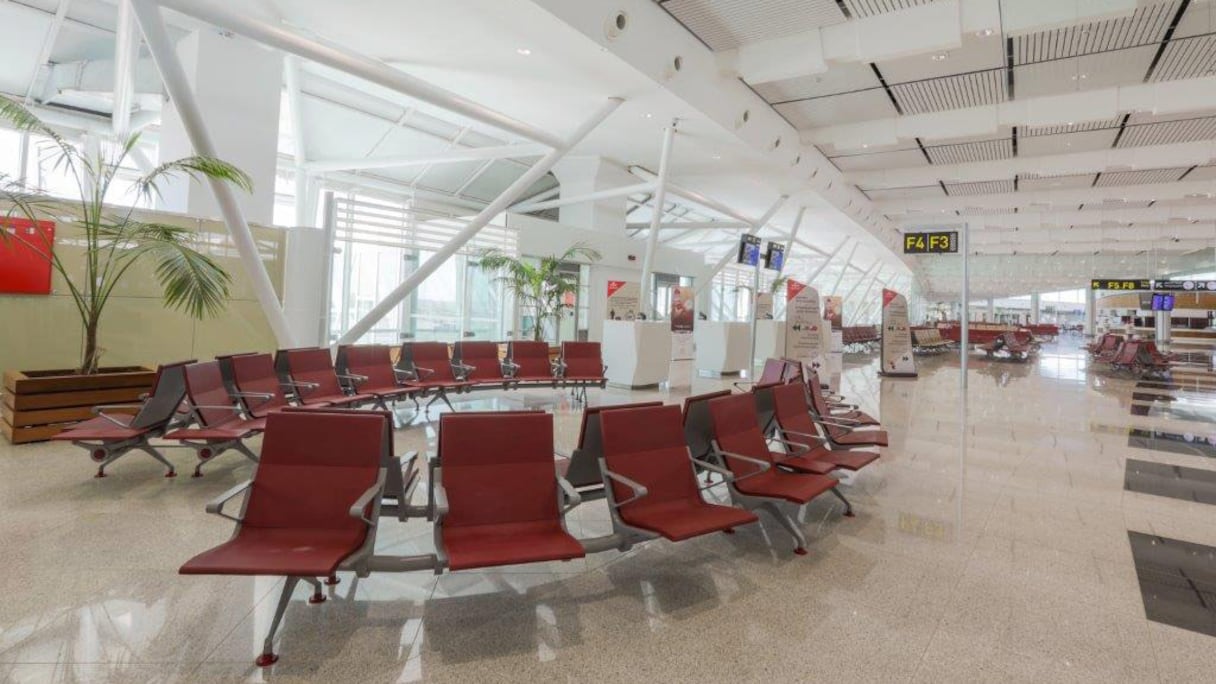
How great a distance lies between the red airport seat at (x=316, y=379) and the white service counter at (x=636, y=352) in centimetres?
472

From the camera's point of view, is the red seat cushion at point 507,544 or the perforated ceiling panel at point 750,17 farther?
the perforated ceiling panel at point 750,17

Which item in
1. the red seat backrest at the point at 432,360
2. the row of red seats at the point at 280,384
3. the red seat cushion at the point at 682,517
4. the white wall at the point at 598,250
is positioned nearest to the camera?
the red seat cushion at the point at 682,517

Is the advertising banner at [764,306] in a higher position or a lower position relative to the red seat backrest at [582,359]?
higher

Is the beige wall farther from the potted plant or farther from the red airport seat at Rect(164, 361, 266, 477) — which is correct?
the red airport seat at Rect(164, 361, 266, 477)

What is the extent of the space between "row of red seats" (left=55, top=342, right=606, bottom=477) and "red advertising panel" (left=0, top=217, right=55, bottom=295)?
2027 mm

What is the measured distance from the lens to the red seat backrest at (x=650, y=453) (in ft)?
9.78

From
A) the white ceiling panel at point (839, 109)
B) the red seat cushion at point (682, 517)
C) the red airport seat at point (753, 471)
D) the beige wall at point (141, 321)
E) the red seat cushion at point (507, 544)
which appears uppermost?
the white ceiling panel at point (839, 109)

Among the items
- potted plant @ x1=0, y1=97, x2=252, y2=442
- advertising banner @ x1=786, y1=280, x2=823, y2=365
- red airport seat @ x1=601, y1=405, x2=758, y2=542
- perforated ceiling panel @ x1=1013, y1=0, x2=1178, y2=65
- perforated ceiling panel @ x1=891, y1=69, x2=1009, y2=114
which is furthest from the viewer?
advertising banner @ x1=786, y1=280, x2=823, y2=365

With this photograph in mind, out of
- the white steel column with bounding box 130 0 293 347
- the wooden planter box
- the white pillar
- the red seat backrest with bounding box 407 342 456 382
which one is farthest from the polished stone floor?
the white pillar

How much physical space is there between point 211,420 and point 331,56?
413 centimetres

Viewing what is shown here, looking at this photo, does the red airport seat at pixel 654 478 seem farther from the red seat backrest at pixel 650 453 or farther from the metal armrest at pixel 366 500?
the metal armrest at pixel 366 500

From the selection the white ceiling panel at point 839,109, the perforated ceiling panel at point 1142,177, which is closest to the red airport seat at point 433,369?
the white ceiling panel at point 839,109

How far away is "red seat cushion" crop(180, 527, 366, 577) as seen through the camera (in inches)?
80.3

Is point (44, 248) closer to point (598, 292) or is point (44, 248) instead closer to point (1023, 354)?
point (598, 292)
